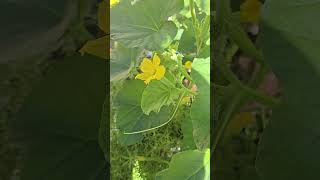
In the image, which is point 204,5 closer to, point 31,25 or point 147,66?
point 147,66

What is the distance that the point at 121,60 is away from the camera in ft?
2.09

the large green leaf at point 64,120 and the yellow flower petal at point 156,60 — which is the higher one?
the yellow flower petal at point 156,60

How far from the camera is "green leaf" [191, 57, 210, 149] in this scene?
1.97ft

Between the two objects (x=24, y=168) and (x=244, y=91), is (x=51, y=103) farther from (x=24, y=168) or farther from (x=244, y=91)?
(x=244, y=91)

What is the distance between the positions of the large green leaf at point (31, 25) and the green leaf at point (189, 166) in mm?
211

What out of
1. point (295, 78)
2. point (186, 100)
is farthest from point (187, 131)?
point (295, 78)

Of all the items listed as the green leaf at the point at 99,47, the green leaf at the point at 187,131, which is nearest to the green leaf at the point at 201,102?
the green leaf at the point at 187,131

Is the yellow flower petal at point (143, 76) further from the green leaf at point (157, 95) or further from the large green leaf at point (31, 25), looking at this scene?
the large green leaf at point (31, 25)

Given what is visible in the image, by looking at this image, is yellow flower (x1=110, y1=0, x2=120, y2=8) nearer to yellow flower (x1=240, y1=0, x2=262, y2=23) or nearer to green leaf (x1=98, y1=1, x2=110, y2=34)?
green leaf (x1=98, y1=1, x2=110, y2=34)

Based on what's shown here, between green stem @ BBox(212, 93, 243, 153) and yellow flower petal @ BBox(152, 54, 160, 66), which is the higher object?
yellow flower petal @ BBox(152, 54, 160, 66)

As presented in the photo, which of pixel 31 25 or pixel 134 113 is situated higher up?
pixel 31 25

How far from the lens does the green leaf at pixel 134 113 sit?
631mm

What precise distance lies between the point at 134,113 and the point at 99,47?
9 centimetres

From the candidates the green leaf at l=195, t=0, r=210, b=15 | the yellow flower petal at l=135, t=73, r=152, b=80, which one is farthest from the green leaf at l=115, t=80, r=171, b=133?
the green leaf at l=195, t=0, r=210, b=15
